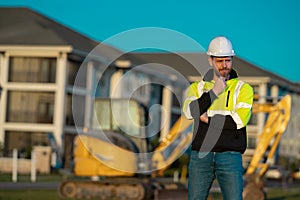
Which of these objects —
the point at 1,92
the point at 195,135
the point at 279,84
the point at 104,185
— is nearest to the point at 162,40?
the point at 195,135

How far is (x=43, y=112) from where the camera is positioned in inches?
2479

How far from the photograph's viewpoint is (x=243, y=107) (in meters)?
7.46

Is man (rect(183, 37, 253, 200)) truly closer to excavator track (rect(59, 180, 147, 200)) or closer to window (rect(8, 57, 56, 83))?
excavator track (rect(59, 180, 147, 200))

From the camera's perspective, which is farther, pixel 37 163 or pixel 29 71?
pixel 29 71

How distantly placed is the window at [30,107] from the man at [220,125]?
55788 mm

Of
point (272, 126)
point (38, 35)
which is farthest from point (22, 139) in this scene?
point (272, 126)

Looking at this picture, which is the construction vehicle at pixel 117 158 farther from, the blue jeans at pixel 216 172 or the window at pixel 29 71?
the window at pixel 29 71

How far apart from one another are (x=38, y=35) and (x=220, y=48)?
58002 millimetres

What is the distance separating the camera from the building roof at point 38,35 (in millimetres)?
63062

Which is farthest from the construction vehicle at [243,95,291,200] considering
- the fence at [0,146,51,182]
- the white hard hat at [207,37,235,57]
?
the fence at [0,146,51,182]

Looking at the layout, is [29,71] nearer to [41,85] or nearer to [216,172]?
[41,85]

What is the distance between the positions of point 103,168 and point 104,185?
63.7 inches

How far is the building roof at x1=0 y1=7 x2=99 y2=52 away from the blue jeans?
55.5 metres

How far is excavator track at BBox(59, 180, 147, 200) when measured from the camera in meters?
24.4
